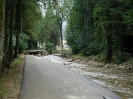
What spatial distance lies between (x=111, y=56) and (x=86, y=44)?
10.4 metres

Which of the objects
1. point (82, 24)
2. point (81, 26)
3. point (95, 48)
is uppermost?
point (82, 24)

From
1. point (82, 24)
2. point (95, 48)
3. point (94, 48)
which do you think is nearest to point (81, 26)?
point (82, 24)

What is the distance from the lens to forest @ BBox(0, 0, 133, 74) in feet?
43.8

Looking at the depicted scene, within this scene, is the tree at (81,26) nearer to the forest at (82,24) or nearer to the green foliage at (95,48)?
the forest at (82,24)

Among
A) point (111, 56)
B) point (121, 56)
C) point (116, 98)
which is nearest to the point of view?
point (116, 98)

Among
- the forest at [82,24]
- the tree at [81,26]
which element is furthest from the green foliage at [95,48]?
the tree at [81,26]

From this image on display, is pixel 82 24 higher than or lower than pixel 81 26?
higher

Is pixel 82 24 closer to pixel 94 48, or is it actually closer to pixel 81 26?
pixel 81 26

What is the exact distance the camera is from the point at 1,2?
5.57 metres

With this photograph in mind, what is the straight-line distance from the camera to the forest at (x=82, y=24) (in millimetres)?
13359

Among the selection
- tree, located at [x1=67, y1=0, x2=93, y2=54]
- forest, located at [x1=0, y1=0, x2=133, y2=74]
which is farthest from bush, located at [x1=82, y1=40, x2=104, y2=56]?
tree, located at [x1=67, y1=0, x2=93, y2=54]

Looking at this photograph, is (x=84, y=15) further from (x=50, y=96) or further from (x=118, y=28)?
(x=50, y=96)

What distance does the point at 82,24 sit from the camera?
38.0 metres

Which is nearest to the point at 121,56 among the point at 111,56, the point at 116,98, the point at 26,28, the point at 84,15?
the point at 111,56
